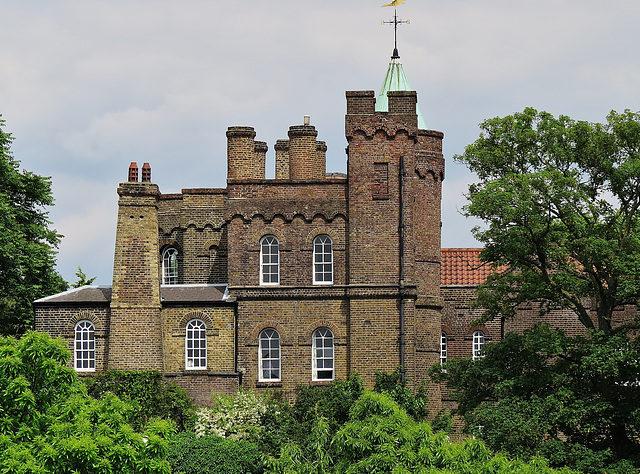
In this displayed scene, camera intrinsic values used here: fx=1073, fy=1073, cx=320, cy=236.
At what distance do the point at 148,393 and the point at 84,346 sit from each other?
11.5ft

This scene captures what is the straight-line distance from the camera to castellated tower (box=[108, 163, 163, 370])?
118ft

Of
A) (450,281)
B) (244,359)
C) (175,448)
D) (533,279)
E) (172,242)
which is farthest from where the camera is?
(450,281)

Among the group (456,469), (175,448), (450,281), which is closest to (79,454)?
(456,469)

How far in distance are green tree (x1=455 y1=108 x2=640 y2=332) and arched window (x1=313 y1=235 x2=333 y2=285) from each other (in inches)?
227

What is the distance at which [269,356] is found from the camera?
36.1 m

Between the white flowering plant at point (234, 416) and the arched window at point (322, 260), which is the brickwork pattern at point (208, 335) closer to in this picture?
the white flowering plant at point (234, 416)

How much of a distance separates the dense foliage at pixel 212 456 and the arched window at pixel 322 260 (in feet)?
23.0

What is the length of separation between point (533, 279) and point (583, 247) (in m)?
2.18

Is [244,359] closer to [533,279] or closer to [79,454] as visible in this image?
[533,279]

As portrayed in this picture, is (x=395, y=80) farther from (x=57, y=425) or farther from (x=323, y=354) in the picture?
(x=57, y=425)

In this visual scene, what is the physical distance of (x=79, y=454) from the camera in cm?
2095

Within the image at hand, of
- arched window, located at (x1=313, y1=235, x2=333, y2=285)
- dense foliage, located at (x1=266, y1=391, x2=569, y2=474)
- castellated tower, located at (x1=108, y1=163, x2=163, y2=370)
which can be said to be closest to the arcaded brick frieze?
arched window, located at (x1=313, y1=235, x2=333, y2=285)

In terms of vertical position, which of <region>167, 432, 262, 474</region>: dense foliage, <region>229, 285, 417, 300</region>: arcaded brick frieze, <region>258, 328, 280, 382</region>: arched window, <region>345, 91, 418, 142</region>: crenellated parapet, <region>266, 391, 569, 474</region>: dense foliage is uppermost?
<region>345, 91, 418, 142</region>: crenellated parapet

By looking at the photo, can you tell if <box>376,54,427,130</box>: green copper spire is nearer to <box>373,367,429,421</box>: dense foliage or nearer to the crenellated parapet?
the crenellated parapet
